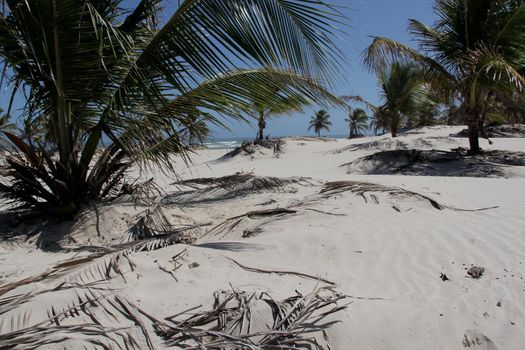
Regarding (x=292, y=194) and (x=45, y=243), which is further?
(x=292, y=194)

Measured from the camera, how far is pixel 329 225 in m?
3.02

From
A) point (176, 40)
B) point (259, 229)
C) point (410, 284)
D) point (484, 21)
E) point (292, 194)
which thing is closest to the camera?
point (410, 284)

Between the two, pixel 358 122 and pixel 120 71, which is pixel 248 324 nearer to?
pixel 120 71

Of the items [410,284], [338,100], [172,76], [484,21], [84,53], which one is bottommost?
[410,284]

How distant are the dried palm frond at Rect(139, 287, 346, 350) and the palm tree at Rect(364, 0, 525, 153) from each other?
561 centimetres

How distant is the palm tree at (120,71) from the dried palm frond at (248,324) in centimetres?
175

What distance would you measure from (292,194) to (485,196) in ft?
7.60

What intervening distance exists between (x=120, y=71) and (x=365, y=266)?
9.11 feet

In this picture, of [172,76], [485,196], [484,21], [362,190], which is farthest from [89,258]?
[484,21]

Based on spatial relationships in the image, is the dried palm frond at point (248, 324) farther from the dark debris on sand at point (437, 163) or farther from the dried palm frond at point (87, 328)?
the dark debris on sand at point (437, 163)

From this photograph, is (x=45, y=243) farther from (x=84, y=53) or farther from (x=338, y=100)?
(x=338, y=100)

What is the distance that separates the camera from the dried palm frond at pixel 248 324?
1.56 meters

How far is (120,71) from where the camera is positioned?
3234mm

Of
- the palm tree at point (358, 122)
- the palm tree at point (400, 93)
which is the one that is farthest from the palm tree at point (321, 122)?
the palm tree at point (400, 93)
